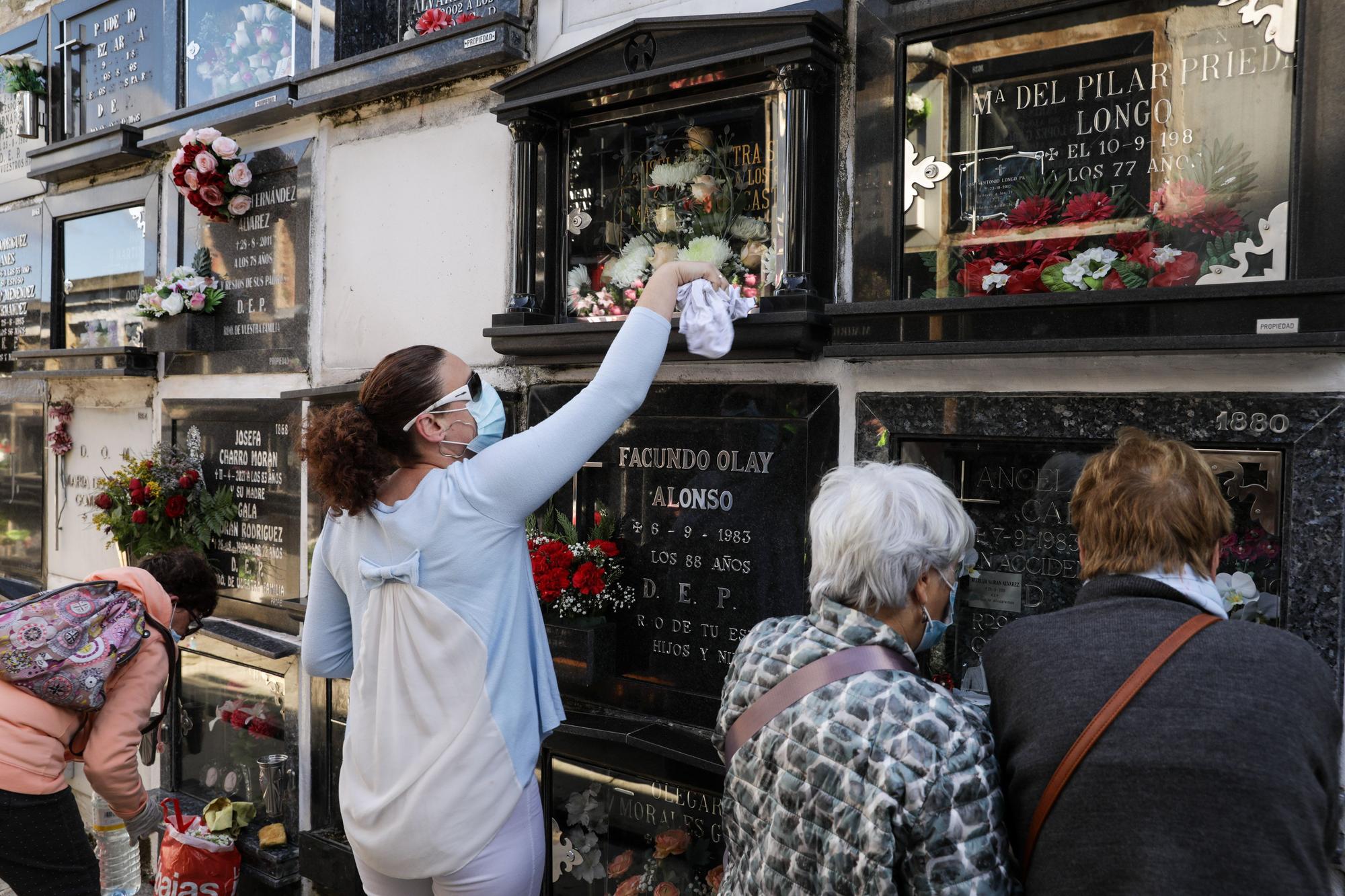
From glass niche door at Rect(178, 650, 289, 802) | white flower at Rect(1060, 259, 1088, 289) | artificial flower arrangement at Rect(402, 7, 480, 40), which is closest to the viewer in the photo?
white flower at Rect(1060, 259, 1088, 289)

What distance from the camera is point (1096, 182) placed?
262cm

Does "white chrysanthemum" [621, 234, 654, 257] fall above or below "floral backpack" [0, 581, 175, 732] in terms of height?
above

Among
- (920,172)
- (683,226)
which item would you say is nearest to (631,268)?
(683,226)

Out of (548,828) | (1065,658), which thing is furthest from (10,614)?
(1065,658)

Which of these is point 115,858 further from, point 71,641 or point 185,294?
point 185,294

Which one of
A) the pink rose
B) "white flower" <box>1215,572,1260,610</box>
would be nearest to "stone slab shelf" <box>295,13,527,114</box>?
the pink rose

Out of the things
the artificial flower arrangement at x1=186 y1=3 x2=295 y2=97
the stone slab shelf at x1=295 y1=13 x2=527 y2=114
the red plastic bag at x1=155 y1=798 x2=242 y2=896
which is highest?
the artificial flower arrangement at x1=186 y1=3 x2=295 y2=97

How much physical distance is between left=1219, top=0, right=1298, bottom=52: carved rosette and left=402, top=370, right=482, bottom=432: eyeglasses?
2.01 m

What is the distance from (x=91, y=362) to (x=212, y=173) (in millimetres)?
1553

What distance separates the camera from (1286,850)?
1.40 m

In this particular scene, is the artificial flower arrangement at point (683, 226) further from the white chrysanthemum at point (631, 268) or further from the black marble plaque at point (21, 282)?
the black marble plaque at point (21, 282)

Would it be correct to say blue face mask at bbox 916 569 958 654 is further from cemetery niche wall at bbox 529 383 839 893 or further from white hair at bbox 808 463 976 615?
cemetery niche wall at bbox 529 383 839 893

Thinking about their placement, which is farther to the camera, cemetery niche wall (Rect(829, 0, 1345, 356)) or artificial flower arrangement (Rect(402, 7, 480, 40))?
artificial flower arrangement (Rect(402, 7, 480, 40))

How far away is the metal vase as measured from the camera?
21.1 ft
